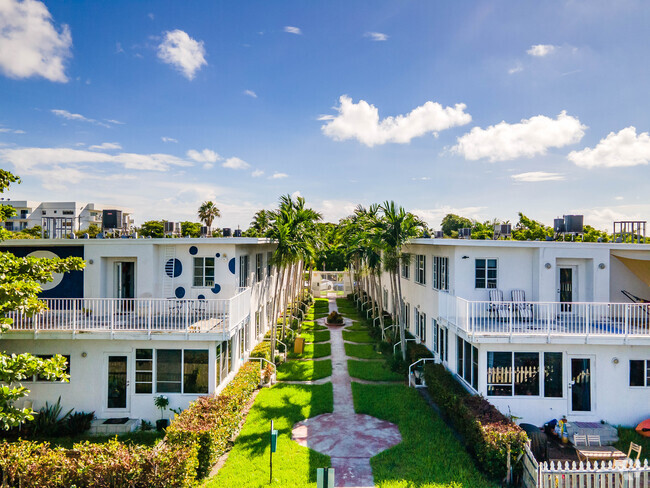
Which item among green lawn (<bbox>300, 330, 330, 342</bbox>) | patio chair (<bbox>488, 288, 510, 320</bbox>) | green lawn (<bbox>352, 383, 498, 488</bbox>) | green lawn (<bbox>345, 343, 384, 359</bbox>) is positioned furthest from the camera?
green lawn (<bbox>300, 330, 330, 342</bbox>)

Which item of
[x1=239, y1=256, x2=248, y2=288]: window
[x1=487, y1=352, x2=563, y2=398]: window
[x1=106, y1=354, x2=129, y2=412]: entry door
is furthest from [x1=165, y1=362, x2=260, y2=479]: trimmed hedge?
[x1=487, y1=352, x2=563, y2=398]: window

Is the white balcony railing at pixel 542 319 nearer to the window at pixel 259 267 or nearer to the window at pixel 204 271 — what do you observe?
the window at pixel 204 271

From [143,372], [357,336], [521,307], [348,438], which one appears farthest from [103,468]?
[357,336]

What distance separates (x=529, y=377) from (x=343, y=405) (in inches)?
267

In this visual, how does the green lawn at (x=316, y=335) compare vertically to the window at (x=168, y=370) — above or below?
below

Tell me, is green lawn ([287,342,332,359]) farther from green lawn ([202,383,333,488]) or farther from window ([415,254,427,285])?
window ([415,254,427,285])

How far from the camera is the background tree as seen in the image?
9.13m

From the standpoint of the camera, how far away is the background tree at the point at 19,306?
30.0 ft

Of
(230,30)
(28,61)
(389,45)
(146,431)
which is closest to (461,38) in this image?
(389,45)

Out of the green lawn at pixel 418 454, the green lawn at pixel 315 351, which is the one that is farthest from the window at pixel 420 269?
the green lawn at pixel 315 351

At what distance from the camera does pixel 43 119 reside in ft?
61.8

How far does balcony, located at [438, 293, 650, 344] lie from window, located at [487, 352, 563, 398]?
856mm

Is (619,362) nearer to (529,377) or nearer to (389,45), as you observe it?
(529,377)

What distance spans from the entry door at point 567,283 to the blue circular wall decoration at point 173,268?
16.0 metres
